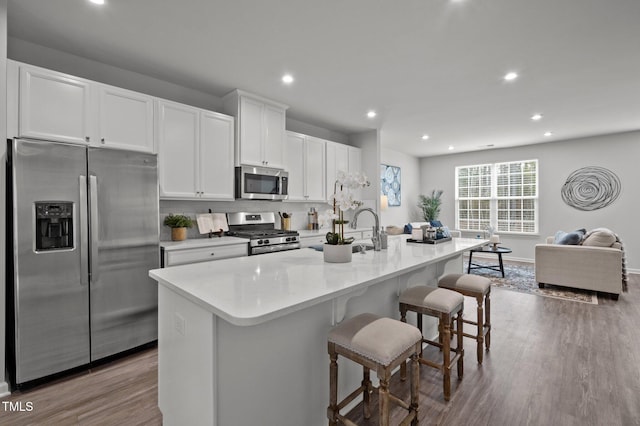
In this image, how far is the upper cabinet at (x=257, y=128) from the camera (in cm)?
369

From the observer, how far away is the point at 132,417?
6.05 ft

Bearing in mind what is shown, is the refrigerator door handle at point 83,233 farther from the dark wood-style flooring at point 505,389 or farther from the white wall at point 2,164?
the dark wood-style flooring at point 505,389

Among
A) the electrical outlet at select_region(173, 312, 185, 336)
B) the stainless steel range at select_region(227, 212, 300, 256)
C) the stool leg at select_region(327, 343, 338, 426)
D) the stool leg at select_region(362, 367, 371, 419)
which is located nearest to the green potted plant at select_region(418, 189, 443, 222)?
the stainless steel range at select_region(227, 212, 300, 256)

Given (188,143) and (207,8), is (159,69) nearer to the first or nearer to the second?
(188,143)

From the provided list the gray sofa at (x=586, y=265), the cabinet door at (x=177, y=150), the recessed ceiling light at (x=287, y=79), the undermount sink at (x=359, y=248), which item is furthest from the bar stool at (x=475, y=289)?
the gray sofa at (x=586, y=265)

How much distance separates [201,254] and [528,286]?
191 inches

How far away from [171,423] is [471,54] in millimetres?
3571

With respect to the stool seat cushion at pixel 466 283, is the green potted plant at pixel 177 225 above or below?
above

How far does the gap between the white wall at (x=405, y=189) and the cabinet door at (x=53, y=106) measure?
5.67 meters

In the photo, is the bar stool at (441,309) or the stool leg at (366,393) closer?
the stool leg at (366,393)

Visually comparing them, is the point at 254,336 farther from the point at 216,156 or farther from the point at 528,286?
the point at 528,286

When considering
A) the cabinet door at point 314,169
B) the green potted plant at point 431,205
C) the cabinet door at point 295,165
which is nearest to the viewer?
the cabinet door at point 295,165

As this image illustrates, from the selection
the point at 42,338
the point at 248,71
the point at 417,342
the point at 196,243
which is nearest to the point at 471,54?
the point at 248,71

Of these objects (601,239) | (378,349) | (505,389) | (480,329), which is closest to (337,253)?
(378,349)
